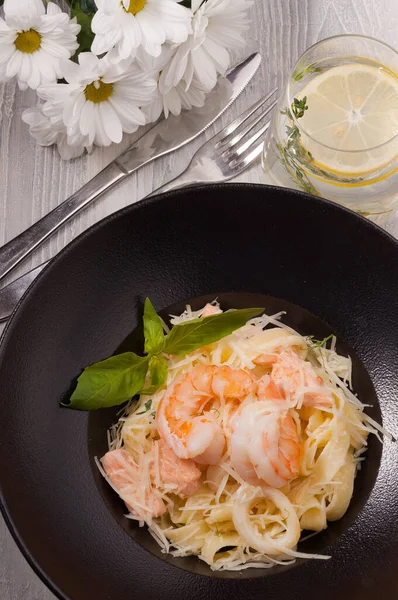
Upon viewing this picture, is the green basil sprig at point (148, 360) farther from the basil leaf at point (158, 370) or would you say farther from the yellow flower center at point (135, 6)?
the yellow flower center at point (135, 6)

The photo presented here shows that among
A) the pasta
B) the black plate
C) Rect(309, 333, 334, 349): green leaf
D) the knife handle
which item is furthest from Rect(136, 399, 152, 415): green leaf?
the knife handle

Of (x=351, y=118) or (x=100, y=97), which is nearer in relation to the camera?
(x=351, y=118)

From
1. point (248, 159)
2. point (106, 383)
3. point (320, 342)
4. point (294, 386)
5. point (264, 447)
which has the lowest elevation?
point (264, 447)

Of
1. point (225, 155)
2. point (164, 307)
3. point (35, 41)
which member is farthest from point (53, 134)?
point (164, 307)

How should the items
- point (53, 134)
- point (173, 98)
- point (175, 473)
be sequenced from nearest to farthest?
point (175, 473) < point (173, 98) < point (53, 134)

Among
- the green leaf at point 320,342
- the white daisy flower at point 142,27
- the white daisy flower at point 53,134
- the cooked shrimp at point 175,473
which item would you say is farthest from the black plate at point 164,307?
the white daisy flower at point 53,134

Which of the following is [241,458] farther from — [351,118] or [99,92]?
[99,92]

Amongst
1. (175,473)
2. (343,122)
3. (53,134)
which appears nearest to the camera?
(175,473)
